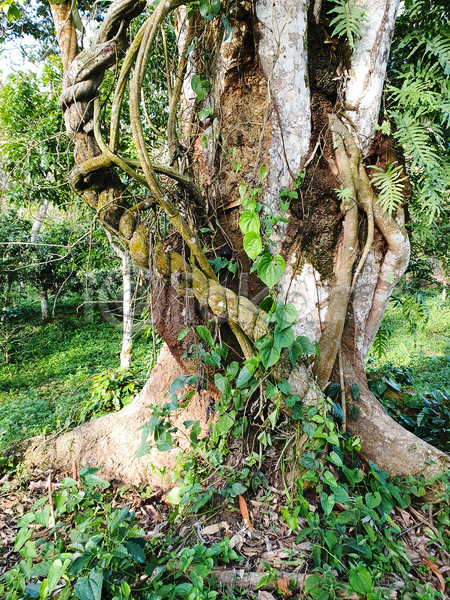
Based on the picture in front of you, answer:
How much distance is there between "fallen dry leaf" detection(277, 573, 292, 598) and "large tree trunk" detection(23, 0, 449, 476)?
854 mm

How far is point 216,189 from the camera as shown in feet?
6.66

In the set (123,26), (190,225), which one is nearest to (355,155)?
(190,225)

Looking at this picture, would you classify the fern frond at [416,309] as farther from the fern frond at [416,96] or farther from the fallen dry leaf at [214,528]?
the fallen dry leaf at [214,528]

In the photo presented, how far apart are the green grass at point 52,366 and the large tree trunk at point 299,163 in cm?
146

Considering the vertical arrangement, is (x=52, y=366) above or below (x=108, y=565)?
below

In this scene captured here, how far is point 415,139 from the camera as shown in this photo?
192 cm

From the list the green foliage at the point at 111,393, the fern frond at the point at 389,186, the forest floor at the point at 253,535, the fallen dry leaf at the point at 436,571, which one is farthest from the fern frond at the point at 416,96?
the green foliage at the point at 111,393

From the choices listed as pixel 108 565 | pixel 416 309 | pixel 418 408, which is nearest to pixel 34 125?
pixel 108 565

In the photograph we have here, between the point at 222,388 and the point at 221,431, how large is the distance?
22 cm

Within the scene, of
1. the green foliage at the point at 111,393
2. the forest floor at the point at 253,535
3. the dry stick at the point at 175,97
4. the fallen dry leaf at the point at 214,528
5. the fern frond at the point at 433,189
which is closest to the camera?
the forest floor at the point at 253,535

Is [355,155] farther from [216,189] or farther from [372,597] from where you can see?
[372,597]

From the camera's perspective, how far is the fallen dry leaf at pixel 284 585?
1.41 meters

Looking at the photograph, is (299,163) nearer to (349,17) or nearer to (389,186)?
(389,186)

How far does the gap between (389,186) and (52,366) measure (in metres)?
5.48
